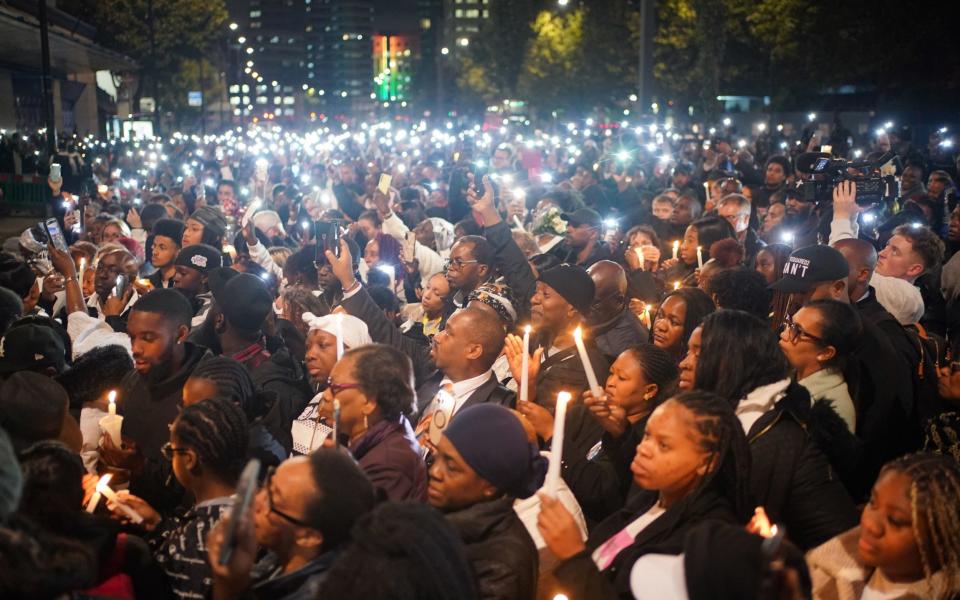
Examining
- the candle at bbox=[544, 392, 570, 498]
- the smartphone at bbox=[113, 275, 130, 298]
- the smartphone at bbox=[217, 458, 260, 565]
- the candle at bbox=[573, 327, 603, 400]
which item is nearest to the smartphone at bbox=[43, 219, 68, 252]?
the smartphone at bbox=[113, 275, 130, 298]

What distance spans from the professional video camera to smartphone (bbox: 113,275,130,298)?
5.61 metres

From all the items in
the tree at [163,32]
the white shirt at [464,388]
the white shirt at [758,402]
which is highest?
the tree at [163,32]

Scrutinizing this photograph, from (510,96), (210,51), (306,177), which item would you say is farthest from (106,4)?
(306,177)

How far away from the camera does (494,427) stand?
3.64 meters

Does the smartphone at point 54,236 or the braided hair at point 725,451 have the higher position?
the smartphone at point 54,236

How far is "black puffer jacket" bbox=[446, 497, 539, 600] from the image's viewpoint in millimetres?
3348

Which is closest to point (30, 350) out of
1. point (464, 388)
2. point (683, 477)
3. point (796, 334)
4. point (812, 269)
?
point (464, 388)

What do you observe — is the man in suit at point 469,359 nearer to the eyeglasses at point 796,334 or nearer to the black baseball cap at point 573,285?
the black baseball cap at point 573,285

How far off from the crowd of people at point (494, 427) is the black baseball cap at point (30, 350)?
1 centimetres

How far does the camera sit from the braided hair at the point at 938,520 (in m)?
3.08

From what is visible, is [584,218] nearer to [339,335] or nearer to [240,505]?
[339,335]

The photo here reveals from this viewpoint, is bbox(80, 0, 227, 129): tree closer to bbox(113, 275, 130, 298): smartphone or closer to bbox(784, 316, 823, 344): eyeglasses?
bbox(113, 275, 130, 298): smartphone

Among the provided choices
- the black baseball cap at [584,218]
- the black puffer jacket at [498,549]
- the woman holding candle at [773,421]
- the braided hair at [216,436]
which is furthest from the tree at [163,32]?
the black puffer jacket at [498,549]

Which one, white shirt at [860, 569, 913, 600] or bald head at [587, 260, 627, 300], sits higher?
bald head at [587, 260, 627, 300]
